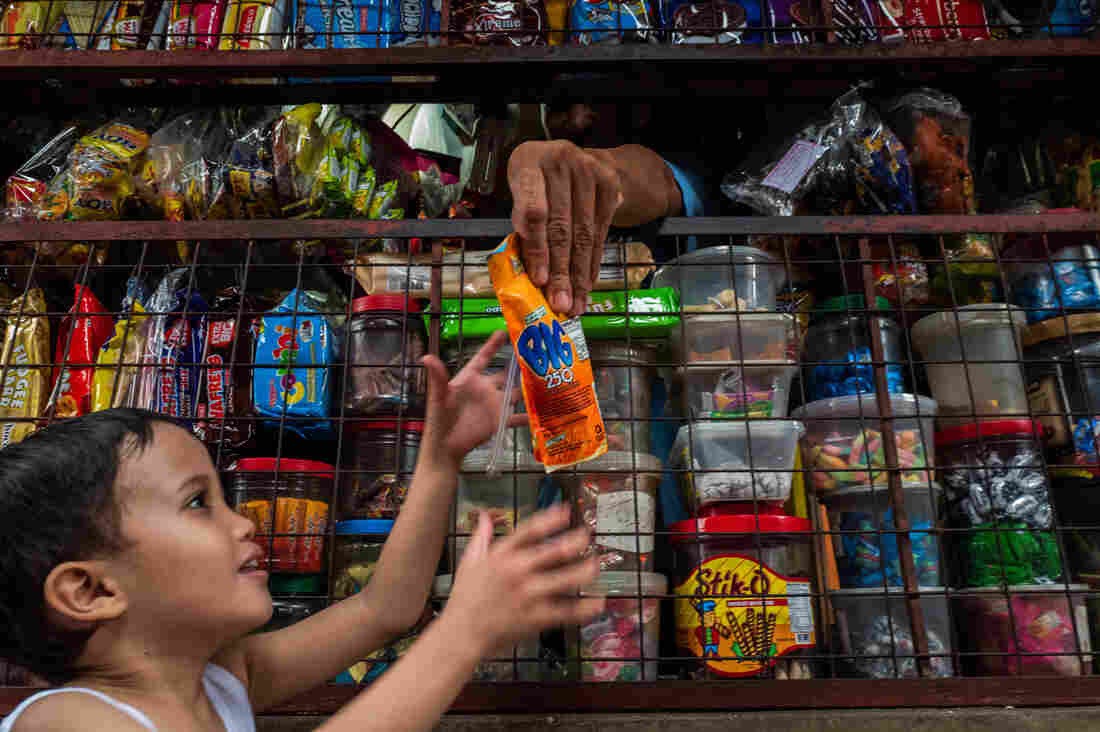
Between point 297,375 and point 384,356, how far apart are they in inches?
8.0

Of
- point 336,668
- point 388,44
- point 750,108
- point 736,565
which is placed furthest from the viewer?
point 750,108

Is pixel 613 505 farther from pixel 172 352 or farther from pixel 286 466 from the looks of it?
pixel 172 352

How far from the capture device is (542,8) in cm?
212

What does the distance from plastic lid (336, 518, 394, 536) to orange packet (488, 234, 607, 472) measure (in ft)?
Answer: 1.90

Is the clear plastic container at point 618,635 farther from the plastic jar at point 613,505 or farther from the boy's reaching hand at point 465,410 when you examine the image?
the boy's reaching hand at point 465,410

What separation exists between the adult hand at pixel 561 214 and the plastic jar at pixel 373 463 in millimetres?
605

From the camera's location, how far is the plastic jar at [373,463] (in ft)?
5.19

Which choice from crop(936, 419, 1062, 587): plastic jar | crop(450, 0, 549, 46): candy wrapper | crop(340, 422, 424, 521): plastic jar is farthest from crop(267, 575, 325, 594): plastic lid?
crop(450, 0, 549, 46): candy wrapper

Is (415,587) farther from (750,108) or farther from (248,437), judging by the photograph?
(750,108)

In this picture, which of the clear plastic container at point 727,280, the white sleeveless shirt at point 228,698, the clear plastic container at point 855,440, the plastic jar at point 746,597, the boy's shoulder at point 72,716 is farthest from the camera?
the clear plastic container at point 727,280

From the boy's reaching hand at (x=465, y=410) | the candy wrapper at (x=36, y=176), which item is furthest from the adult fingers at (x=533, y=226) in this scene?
the candy wrapper at (x=36, y=176)

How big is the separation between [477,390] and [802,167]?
1.05 meters

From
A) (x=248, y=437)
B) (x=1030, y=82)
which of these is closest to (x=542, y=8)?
(x=1030, y=82)

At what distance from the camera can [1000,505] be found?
4.89ft
